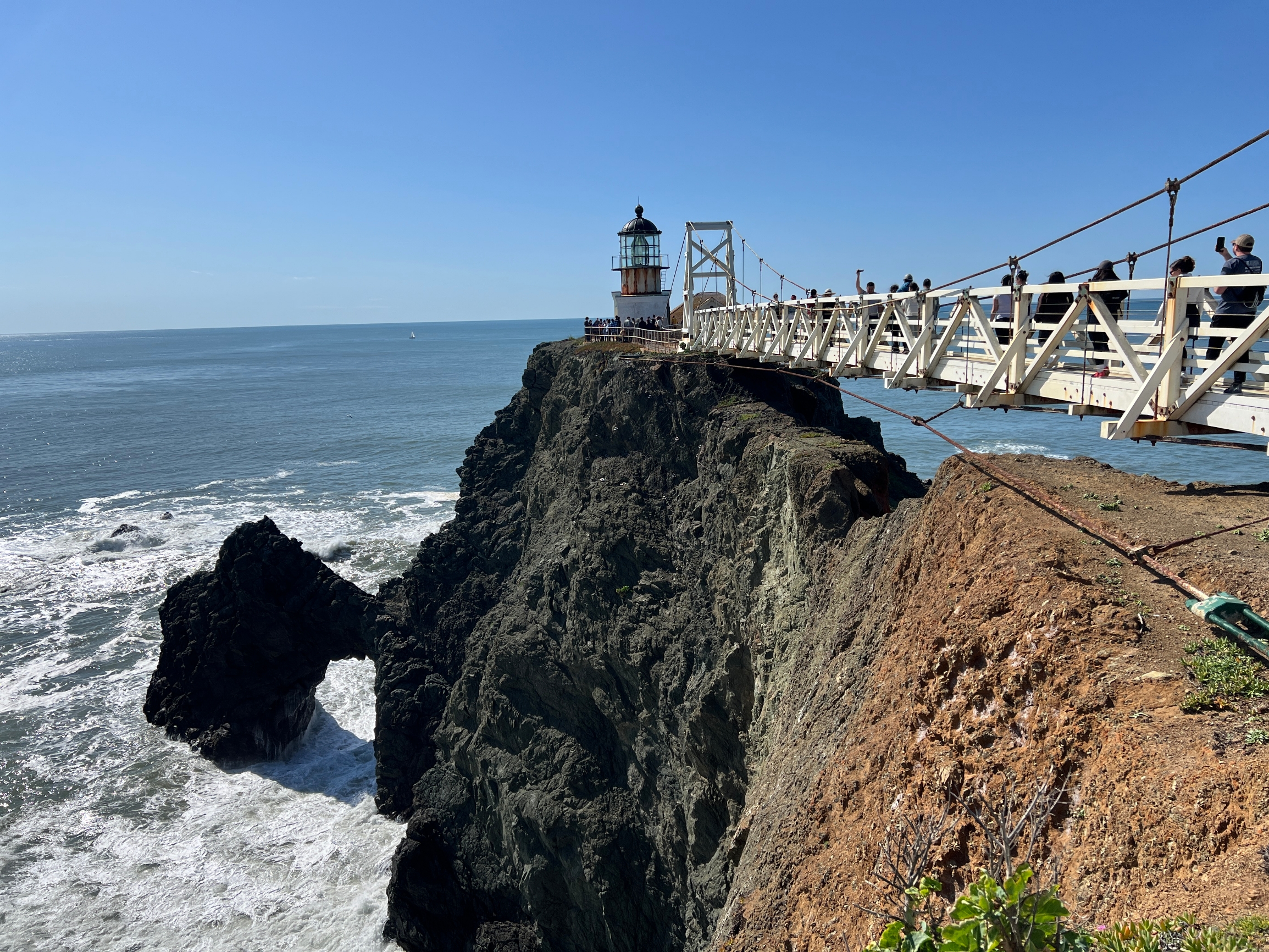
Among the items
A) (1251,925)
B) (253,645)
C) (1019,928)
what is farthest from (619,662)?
(1251,925)

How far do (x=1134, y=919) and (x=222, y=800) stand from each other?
26.4 meters

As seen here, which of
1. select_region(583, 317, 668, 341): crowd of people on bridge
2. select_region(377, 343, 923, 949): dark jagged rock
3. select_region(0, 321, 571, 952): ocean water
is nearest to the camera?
select_region(377, 343, 923, 949): dark jagged rock

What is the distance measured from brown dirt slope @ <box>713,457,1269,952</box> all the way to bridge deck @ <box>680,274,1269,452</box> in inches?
47.8

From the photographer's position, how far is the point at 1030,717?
21.0ft

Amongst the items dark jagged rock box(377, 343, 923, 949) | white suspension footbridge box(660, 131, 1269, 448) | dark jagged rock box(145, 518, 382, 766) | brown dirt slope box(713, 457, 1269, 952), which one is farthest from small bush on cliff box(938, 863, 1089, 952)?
dark jagged rock box(145, 518, 382, 766)

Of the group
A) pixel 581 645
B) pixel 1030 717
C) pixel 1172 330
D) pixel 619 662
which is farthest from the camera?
pixel 581 645

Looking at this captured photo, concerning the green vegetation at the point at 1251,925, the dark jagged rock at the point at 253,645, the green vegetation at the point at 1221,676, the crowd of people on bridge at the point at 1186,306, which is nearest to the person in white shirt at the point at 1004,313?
the crowd of people on bridge at the point at 1186,306

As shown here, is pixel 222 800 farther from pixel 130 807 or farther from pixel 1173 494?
pixel 1173 494

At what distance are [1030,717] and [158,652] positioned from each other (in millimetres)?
35229

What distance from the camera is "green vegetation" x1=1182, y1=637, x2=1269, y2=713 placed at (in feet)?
17.4

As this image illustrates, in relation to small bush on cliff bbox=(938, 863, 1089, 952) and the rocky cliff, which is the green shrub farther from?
the rocky cliff

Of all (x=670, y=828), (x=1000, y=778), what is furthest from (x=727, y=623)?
(x=1000, y=778)

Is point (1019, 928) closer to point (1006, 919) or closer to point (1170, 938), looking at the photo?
point (1006, 919)

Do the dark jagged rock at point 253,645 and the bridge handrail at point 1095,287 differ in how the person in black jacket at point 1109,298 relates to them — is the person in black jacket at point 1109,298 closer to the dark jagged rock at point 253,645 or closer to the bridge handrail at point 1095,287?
the bridge handrail at point 1095,287
